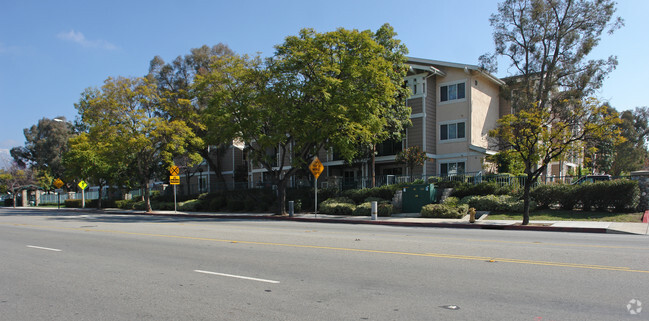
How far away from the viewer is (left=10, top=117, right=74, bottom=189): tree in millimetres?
69188

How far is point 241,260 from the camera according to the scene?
9383 millimetres

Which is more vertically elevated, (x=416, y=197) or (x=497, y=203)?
(x=416, y=197)

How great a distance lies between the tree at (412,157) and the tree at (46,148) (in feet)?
182

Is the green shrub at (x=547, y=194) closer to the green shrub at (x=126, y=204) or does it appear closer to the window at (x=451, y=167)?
the window at (x=451, y=167)

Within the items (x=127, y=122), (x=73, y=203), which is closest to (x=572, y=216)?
(x=127, y=122)

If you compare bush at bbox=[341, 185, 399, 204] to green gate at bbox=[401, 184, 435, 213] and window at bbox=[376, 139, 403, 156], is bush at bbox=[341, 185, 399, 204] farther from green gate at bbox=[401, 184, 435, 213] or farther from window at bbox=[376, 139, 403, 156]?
window at bbox=[376, 139, 403, 156]

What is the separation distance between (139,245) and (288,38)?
15.2 metres

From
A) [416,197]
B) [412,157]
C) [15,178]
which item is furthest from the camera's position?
[15,178]

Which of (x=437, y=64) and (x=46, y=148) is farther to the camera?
(x=46, y=148)

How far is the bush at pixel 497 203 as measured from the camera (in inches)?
847

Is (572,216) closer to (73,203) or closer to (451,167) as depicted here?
(451,167)

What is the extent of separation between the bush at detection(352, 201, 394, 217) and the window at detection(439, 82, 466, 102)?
36.2 ft

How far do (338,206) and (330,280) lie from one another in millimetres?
18685

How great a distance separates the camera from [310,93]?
2361 centimetres
